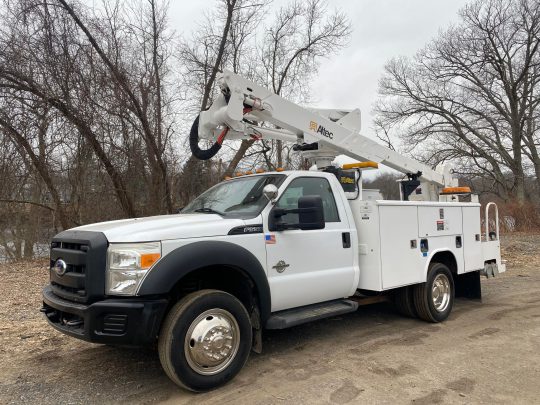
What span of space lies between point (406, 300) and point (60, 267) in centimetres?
436

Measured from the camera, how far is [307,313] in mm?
4562

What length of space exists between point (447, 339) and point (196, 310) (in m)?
3.21

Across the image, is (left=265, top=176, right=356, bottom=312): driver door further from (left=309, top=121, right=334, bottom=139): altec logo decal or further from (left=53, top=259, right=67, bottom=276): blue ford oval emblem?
(left=53, top=259, right=67, bottom=276): blue ford oval emblem

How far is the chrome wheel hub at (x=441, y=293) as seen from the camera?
613 cm

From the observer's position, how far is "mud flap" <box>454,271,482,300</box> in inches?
284

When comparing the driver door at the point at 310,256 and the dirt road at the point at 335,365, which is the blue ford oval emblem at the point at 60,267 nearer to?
the dirt road at the point at 335,365

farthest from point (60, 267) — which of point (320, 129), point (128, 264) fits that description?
point (320, 129)

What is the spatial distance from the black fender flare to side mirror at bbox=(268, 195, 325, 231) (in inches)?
18.2

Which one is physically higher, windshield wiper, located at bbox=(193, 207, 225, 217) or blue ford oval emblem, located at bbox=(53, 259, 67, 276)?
windshield wiper, located at bbox=(193, 207, 225, 217)

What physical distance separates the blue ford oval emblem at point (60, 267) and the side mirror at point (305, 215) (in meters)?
1.91

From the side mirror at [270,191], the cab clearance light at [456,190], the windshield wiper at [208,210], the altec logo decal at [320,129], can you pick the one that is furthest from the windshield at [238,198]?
the cab clearance light at [456,190]

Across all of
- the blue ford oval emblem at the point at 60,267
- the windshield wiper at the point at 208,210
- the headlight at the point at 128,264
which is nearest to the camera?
the headlight at the point at 128,264

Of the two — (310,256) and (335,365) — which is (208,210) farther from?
(335,365)

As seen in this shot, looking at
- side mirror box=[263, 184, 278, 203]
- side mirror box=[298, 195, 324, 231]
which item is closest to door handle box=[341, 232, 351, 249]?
side mirror box=[298, 195, 324, 231]
